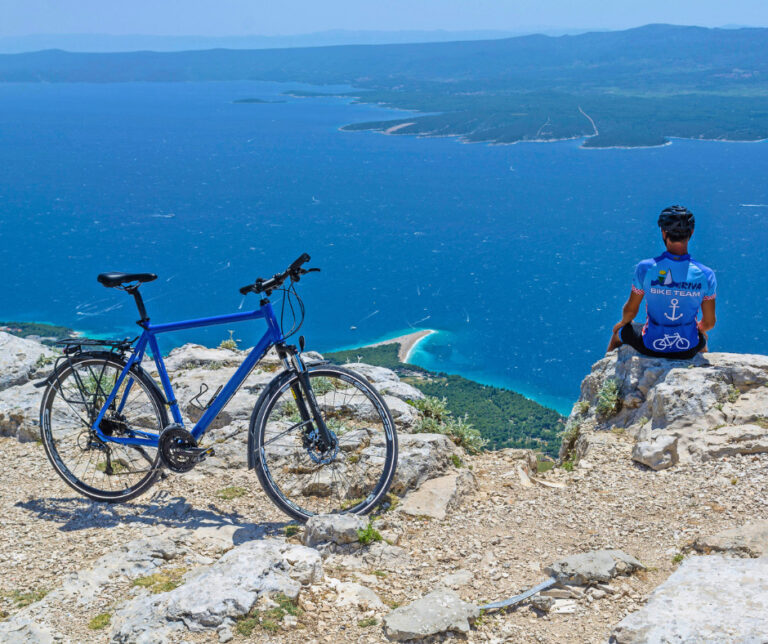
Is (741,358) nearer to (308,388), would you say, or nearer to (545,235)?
(308,388)

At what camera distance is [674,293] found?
7336 mm

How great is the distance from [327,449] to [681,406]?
3.61 metres

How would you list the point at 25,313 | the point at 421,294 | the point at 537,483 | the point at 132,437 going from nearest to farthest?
the point at 132,437
the point at 537,483
the point at 25,313
the point at 421,294

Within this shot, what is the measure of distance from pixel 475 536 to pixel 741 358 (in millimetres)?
3867

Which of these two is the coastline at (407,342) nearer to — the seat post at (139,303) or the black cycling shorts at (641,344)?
the black cycling shorts at (641,344)

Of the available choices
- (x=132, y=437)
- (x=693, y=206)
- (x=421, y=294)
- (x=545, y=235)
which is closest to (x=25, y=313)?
(x=421, y=294)

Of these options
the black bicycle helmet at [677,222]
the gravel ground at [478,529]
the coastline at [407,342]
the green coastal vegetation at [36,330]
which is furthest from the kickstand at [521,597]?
the green coastal vegetation at [36,330]

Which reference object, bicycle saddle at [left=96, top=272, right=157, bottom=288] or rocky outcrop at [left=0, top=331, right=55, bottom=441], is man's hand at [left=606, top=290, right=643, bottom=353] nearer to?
bicycle saddle at [left=96, top=272, right=157, bottom=288]

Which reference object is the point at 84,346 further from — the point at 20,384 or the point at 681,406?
the point at 681,406

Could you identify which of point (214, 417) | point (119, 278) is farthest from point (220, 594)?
point (119, 278)

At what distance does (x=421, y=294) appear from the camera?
295 feet

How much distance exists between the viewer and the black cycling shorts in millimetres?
7617

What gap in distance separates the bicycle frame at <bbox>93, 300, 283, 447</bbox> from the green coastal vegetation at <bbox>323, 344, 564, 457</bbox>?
135 ft

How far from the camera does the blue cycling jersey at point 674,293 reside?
7.26 meters
